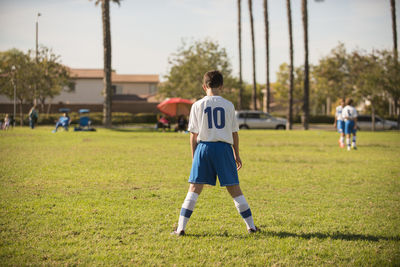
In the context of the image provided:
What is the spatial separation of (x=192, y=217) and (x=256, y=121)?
3334 cm

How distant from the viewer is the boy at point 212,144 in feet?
16.2

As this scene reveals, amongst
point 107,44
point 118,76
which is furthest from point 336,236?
point 118,76

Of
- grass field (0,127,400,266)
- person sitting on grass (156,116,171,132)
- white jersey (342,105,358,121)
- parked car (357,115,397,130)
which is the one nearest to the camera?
grass field (0,127,400,266)

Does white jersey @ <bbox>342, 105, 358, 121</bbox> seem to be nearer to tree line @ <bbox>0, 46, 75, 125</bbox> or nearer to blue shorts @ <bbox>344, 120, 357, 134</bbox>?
blue shorts @ <bbox>344, 120, 357, 134</bbox>

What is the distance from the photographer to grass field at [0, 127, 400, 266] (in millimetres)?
4414

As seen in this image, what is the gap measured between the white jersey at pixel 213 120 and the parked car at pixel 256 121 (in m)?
33.8

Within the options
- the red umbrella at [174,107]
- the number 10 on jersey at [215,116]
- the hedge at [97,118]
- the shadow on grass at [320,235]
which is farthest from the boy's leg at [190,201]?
the hedge at [97,118]

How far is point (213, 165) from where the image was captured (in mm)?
4973

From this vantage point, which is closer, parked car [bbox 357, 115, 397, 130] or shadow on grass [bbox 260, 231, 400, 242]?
shadow on grass [bbox 260, 231, 400, 242]

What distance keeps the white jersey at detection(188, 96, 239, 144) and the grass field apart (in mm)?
1203

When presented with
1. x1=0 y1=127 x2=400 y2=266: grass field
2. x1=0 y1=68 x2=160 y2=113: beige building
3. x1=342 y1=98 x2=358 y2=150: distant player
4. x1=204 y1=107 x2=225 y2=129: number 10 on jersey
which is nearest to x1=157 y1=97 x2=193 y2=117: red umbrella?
x1=342 y1=98 x2=358 y2=150: distant player

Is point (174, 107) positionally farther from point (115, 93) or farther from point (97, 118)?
point (115, 93)

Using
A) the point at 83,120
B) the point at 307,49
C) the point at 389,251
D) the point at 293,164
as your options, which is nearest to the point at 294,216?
the point at 389,251

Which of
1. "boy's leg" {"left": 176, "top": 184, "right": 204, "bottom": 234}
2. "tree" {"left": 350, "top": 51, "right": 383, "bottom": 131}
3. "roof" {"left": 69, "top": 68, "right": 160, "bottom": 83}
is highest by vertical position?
"roof" {"left": 69, "top": 68, "right": 160, "bottom": 83}
